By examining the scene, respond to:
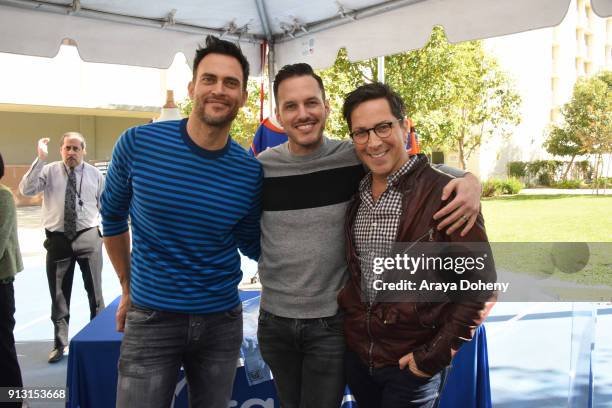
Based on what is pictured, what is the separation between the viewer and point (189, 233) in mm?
1637

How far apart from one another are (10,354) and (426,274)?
257cm

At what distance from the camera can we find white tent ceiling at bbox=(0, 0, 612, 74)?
308 cm

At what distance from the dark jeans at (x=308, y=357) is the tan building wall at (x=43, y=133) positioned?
22146 millimetres

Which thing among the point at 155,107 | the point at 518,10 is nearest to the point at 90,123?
the point at 155,107

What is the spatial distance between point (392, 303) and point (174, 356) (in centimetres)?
79

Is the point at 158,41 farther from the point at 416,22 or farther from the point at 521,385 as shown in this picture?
the point at 521,385

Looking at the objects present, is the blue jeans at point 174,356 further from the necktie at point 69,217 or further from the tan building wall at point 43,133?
the tan building wall at point 43,133

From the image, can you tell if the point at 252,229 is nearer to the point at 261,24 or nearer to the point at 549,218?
the point at 261,24

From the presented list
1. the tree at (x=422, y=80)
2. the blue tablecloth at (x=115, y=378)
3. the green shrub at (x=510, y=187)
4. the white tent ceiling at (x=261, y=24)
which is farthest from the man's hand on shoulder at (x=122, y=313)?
the green shrub at (x=510, y=187)

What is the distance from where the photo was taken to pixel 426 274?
4.68ft

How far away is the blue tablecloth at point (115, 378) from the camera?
224 cm

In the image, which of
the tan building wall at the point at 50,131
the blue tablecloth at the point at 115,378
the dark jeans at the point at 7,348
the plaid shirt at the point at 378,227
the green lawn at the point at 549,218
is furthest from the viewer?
the tan building wall at the point at 50,131

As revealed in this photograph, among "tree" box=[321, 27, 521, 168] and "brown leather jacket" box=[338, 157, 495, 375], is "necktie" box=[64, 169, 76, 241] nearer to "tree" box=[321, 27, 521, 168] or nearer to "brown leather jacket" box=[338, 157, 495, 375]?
"brown leather jacket" box=[338, 157, 495, 375]

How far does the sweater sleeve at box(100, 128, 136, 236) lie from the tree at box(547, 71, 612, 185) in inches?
1245
